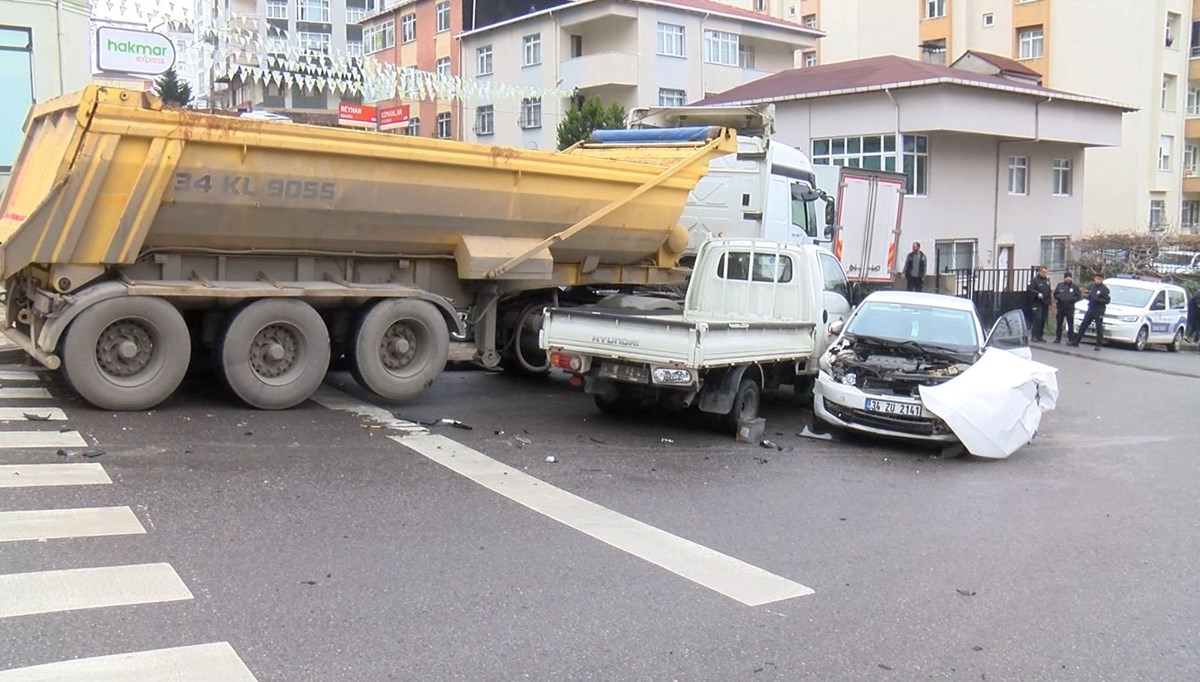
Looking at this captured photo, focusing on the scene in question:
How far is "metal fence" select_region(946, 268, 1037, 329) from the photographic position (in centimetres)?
2795

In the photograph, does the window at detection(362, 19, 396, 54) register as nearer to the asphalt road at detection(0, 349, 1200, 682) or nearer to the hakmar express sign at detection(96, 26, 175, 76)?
the hakmar express sign at detection(96, 26, 175, 76)

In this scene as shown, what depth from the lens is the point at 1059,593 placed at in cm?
596

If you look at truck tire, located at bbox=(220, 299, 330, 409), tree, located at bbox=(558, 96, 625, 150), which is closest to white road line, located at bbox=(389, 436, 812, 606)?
truck tire, located at bbox=(220, 299, 330, 409)

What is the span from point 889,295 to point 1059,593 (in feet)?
21.4

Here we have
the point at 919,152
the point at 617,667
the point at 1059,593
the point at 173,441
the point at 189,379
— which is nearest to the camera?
the point at 617,667

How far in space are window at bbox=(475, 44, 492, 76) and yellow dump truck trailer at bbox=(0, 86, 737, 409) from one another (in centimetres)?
3581

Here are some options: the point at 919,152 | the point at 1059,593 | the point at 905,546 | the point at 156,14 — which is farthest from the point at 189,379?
the point at 919,152

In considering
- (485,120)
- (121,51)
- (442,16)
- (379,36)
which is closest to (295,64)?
(121,51)

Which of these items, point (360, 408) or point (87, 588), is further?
point (360, 408)

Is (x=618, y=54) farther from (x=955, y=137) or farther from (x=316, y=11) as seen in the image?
(x=316, y=11)

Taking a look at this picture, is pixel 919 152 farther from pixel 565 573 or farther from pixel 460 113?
pixel 565 573

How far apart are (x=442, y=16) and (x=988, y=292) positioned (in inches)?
1235

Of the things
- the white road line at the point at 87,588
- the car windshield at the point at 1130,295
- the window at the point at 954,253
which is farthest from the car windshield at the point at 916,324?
the window at the point at 954,253

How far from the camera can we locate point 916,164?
33.9m
